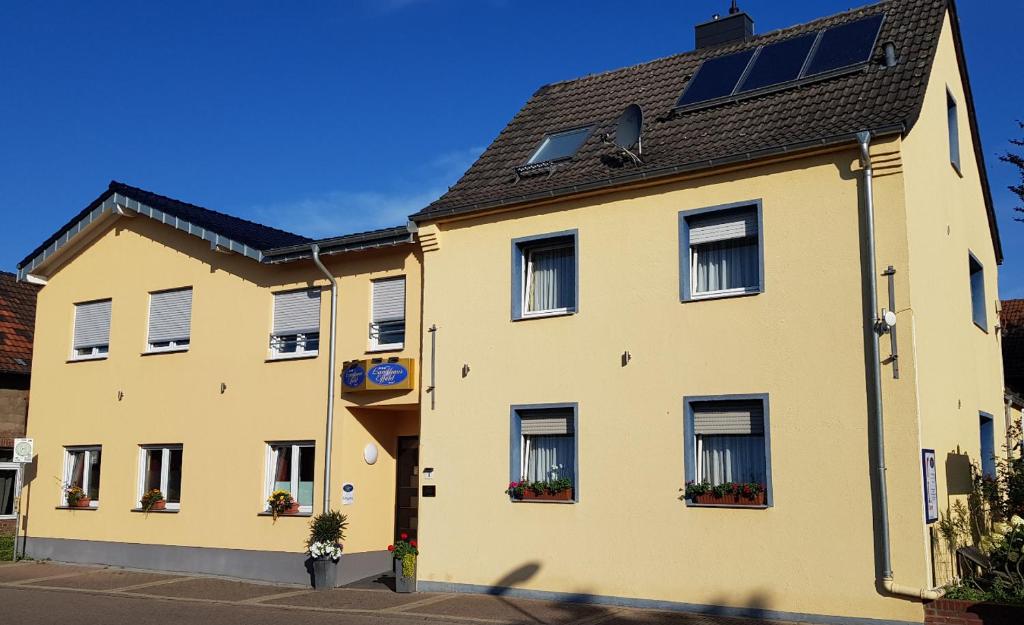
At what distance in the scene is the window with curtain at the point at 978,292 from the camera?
16.1 m

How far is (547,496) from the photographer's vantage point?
13781 mm

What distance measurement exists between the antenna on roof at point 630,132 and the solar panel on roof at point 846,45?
7.95ft

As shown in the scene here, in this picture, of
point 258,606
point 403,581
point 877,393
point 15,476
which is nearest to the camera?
point 877,393

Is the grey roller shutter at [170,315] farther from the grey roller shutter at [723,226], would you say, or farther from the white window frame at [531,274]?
the grey roller shutter at [723,226]

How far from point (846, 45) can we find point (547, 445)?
7.05 meters

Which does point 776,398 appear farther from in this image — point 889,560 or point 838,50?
point 838,50

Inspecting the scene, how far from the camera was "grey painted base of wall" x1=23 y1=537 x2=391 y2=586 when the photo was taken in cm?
1606

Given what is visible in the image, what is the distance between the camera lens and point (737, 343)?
1258 centimetres

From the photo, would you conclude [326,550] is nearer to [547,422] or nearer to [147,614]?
[147,614]

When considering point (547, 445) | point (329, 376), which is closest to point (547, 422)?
point (547, 445)

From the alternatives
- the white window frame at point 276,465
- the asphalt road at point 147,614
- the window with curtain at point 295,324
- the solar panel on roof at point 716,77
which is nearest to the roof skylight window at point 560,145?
the solar panel on roof at point 716,77

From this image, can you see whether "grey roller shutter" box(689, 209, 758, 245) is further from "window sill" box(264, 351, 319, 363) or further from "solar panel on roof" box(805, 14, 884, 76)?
"window sill" box(264, 351, 319, 363)

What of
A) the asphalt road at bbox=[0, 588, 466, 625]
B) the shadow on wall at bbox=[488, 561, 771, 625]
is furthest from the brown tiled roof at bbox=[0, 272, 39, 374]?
the shadow on wall at bbox=[488, 561, 771, 625]

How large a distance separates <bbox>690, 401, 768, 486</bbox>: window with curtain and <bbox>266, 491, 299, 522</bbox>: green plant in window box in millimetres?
7018
